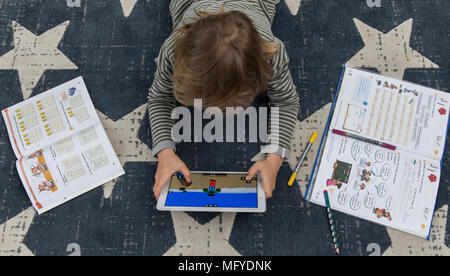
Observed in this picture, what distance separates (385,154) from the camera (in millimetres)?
785

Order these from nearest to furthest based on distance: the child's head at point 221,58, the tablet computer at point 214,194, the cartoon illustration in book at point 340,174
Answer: the child's head at point 221,58
the tablet computer at point 214,194
the cartoon illustration in book at point 340,174

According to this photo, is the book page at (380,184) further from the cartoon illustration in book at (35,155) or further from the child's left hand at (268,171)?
the cartoon illustration in book at (35,155)

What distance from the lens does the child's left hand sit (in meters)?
0.70

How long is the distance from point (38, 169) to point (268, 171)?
577 mm

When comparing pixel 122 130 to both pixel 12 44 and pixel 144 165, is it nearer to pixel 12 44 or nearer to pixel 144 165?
pixel 144 165

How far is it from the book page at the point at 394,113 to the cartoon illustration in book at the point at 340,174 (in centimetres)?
9

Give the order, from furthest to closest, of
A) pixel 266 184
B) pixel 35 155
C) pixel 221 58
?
pixel 35 155, pixel 266 184, pixel 221 58

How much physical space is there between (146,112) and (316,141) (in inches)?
18.0

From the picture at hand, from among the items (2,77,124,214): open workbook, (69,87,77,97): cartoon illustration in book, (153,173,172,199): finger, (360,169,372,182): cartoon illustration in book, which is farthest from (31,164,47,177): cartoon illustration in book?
(360,169,372,182): cartoon illustration in book

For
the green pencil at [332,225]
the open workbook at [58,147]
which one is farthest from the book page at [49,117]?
the green pencil at [332,225]

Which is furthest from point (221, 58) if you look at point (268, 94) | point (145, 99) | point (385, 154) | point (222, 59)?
point (385, 154)

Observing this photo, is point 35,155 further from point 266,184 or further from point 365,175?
point 365,175

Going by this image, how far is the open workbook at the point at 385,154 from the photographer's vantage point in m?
0.75
